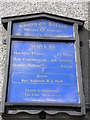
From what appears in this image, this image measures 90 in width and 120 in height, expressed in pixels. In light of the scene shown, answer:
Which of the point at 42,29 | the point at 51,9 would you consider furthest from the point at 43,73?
the point at 51,9

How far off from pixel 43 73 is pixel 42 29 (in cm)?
93

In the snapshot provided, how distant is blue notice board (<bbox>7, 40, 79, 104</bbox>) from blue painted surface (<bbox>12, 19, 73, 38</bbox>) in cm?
21

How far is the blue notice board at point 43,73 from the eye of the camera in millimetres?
4133

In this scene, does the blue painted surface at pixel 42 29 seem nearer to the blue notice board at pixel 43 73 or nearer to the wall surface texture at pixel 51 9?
the blue notice board at pixel 43 73

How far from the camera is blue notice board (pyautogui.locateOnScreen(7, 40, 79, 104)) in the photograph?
413cm

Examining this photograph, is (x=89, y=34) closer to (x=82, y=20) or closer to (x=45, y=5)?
(x=82, y=20)

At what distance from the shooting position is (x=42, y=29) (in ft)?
15.9

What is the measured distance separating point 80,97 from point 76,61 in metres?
0.66

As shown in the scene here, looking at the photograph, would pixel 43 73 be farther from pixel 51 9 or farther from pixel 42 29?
pixel 51 9

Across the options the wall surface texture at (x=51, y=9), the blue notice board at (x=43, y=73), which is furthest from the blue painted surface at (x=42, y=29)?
the wall surface texture at (x=51, y=9)

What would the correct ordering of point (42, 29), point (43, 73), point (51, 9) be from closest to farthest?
1. point (43, 73)
2. point (42, 29)
3. point (51, 9)

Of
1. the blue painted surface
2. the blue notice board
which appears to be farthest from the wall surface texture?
the blue notice board

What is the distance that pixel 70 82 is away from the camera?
4.29 metres

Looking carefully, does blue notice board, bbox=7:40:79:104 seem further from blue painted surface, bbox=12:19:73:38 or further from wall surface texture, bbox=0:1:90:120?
wall surface texture, bbox=0:1:90:120
